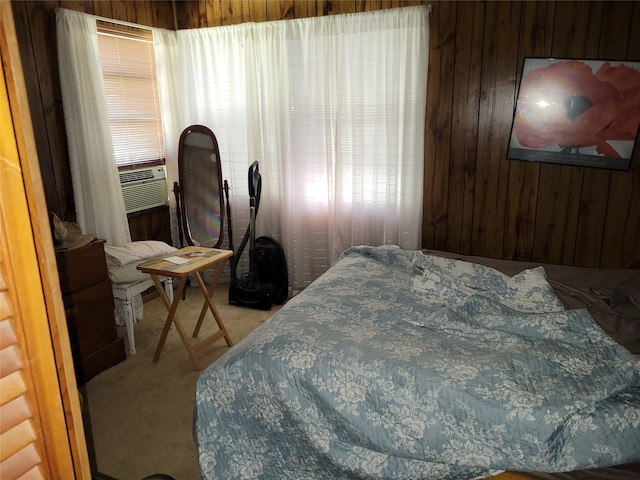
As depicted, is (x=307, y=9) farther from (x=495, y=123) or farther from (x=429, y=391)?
(x=429, y=391)

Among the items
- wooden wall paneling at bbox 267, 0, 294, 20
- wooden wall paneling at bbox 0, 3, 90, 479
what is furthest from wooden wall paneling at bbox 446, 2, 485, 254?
wooden wall paneling at bbox 0, 3, 90, 479

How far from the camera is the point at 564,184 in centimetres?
325

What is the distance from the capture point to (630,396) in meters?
1.56

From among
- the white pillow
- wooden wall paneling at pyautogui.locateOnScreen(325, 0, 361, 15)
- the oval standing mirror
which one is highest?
wooden wall paneling at pyautogui.locateOnScreen(325, 0, 361, 15)

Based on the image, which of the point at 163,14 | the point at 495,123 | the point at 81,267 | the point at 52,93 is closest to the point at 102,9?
the point at 163,14

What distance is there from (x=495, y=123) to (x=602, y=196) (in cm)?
83

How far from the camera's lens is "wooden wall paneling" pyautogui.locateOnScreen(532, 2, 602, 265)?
3.00 metres

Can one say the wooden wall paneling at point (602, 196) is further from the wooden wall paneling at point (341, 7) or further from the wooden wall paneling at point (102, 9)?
the wooden wall paneling at point (102, 9)

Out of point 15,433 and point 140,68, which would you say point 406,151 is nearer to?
point 140,68

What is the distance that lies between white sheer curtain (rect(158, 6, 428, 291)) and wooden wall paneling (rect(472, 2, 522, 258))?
41 cm

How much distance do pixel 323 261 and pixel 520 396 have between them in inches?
102

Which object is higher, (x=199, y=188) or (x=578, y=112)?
(x=578, y=112)

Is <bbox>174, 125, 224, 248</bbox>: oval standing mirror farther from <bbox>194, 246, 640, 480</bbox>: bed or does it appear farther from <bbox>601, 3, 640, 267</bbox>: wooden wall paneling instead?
<bbox>601, 3, 640, 267</bbox>: wooden wall paneling

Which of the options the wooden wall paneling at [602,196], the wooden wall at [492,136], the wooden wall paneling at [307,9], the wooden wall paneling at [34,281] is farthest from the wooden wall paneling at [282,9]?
the wooden wall paneling at [34,281]
